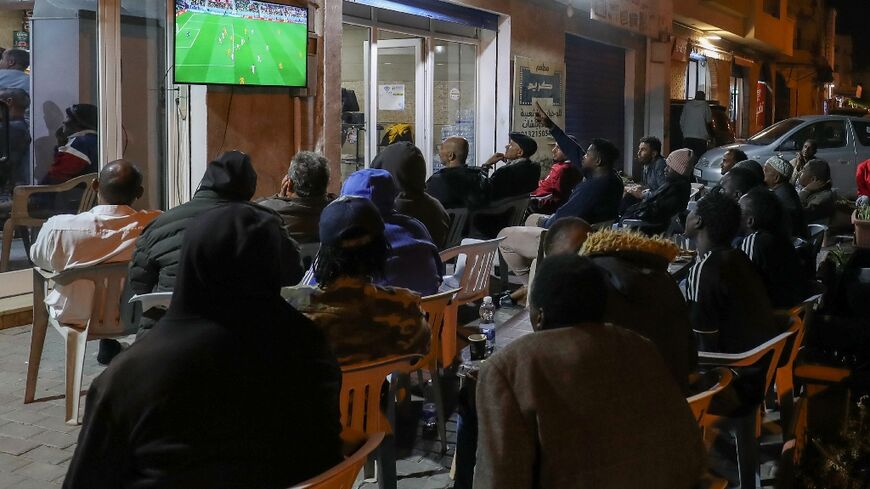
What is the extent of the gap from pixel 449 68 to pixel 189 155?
202 inches

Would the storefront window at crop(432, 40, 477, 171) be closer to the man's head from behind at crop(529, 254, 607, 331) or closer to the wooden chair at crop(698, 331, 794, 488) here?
the wooden chair at crop(698, 331, 794, 488)

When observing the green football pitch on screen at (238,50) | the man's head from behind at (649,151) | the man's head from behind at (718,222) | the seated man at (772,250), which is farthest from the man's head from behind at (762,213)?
the man's head from behind at (649,151)

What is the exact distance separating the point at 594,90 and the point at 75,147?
38.6 feet

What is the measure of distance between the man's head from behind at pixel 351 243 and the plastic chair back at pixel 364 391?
33 centimetres

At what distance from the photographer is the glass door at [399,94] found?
1240 cm

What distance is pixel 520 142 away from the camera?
30.4ft

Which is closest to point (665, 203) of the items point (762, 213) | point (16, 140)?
point (762, 213)

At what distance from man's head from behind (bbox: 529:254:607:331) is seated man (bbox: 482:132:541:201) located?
6.08 meters

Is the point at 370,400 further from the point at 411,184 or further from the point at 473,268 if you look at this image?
the point at 411,184

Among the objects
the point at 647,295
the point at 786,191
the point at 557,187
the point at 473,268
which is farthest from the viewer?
the point at 557,187

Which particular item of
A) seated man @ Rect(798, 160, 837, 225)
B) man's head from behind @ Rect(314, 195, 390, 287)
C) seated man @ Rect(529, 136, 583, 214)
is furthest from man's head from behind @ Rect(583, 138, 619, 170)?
man's head from behind @ Rect(314, 195, 390, 287)

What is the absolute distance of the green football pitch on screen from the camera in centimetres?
845

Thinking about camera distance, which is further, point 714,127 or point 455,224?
point 714,127

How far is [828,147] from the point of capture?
1680 centimetres
